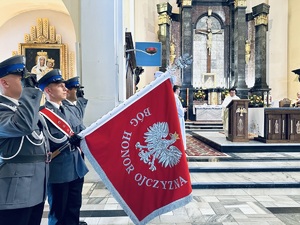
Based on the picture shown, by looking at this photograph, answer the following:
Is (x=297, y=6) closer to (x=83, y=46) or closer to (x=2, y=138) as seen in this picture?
(x=83, y=46)

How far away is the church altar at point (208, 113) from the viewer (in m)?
13.2

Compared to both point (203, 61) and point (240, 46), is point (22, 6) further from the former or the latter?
point (240, 46)

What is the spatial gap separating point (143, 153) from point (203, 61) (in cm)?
1328

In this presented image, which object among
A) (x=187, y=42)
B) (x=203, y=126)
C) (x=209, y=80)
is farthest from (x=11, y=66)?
(x=209, y=80)

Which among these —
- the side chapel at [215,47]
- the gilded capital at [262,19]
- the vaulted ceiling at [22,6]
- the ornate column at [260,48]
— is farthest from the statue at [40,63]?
the gilded capital at [262,19]

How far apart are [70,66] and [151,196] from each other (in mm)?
6247

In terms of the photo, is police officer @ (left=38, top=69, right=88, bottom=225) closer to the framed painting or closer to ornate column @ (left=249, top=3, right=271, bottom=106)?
the framed painting

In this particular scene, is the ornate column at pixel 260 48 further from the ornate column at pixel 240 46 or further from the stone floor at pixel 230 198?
the stone floor at pixel 230 198

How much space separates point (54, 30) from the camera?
765 centimetres

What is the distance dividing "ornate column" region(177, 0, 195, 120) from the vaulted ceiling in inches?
301

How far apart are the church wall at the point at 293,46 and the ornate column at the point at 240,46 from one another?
2.45m

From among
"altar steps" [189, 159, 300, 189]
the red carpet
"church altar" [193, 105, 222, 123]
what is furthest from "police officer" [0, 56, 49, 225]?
"church altar" [193, 105, 222, 123]

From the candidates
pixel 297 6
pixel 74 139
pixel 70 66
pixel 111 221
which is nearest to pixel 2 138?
pixel 74 139

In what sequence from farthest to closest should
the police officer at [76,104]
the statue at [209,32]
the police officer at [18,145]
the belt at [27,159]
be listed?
the statue at [209,32], the police officer at [76,104], the belt at [27,159], the police officer at [18,145]
